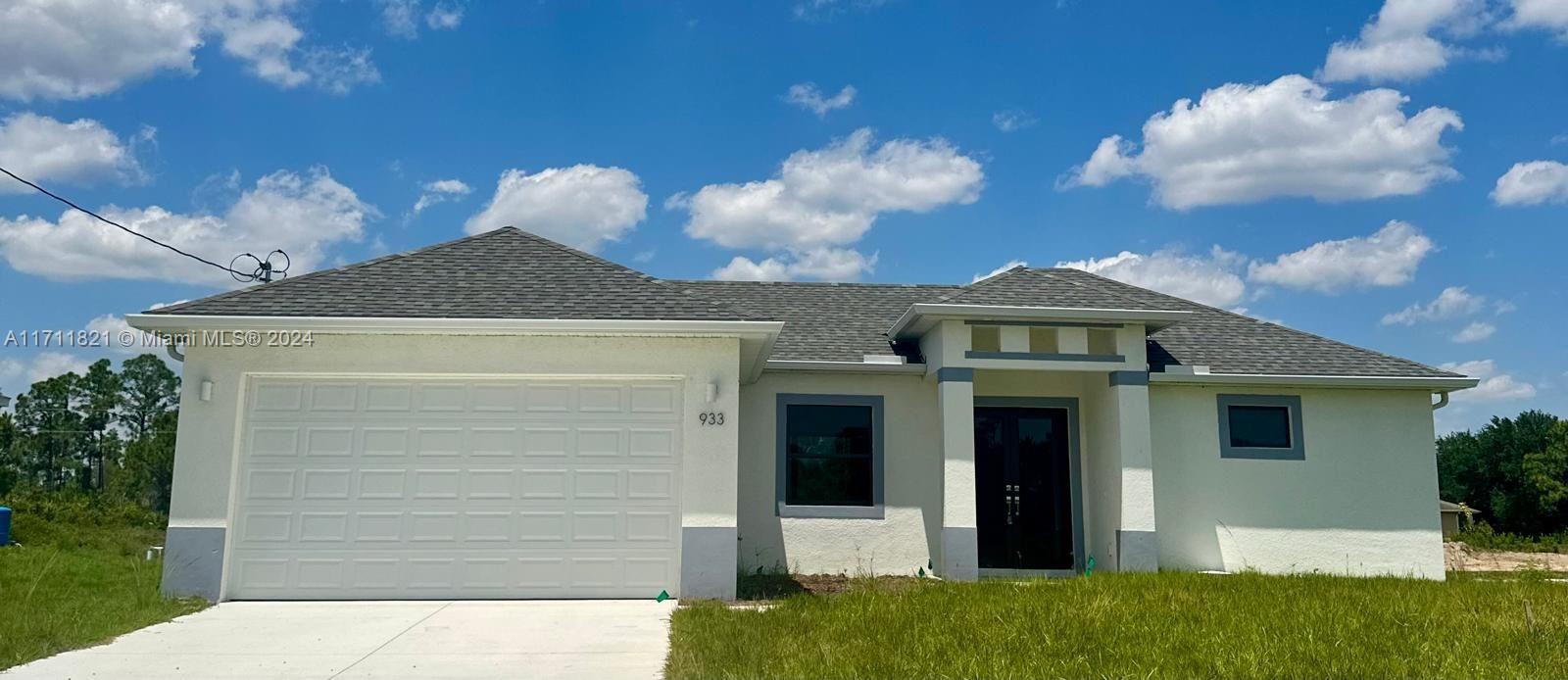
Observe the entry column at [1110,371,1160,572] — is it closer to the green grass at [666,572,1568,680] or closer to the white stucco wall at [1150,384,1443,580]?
Result: the white stucco wall at [1150,384,1443,580]

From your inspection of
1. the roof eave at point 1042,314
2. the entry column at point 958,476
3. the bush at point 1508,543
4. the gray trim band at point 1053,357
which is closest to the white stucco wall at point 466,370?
the roof eave at point 1042,314

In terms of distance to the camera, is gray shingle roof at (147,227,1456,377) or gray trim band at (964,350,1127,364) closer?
gray shingle roof at (147,227,1456,377)

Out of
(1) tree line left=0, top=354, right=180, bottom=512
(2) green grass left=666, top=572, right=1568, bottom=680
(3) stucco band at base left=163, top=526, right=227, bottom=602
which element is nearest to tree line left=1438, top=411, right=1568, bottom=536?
(2) green grass left=666, top=572, right=1568, bottom=680

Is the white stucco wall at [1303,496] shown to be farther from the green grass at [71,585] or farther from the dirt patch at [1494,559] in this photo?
the green grass at [71,585]

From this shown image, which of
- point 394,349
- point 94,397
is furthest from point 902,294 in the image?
point 94,397

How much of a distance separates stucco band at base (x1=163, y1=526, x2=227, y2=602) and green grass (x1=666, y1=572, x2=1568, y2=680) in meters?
4.80

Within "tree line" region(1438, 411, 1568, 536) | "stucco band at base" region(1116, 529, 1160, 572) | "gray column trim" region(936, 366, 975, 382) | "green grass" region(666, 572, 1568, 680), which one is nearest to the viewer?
"green grass" region(666, 572, 1568, 680)

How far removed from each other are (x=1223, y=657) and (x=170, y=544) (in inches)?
376

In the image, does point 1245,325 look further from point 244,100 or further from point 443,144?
point 244,100

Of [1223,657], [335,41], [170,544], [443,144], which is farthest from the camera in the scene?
[443,144]

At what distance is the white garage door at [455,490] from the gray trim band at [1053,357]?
410 cm

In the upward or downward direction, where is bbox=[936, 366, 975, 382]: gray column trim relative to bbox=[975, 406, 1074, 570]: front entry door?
upward

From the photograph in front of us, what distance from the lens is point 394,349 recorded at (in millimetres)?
10469

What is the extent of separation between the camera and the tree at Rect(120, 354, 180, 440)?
159 ft
